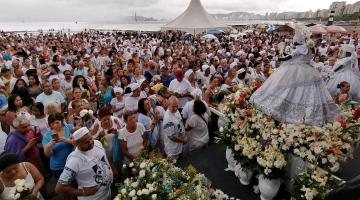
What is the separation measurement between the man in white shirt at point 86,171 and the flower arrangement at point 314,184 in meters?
2.67

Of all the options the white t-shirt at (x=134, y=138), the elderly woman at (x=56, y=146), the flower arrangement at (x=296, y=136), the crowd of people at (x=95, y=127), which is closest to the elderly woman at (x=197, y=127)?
the crowd of people at (x=95, y=127)

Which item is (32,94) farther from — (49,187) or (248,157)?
(248,157)

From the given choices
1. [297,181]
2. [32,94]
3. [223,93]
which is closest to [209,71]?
[223,93]

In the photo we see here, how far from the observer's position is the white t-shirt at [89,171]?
4.01 metres

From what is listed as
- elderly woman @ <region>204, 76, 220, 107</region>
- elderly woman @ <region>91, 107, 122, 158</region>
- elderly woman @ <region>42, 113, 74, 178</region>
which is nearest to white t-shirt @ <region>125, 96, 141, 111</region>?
elderly woman @ <region>91, 107, 122, 158</region>

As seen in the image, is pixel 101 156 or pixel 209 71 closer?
pixel 101 156

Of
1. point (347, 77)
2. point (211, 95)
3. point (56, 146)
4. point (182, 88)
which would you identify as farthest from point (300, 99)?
point (347, 77)

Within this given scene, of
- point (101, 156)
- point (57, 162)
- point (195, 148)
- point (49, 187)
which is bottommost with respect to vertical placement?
point (49, 187)

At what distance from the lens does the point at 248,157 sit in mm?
4520

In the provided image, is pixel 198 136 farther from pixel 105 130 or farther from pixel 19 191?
pixel 19 191

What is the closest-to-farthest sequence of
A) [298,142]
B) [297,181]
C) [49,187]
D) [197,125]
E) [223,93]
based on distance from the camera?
[297,181] < [298,142] < [49,187] < [197,125] < [223,93]

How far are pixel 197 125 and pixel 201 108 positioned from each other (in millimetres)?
400

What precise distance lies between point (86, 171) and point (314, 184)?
9.82 ft

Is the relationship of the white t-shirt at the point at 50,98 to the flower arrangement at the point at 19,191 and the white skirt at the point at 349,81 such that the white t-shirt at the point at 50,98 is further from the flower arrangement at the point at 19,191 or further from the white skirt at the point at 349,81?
the white skirt at the point at 349,81
